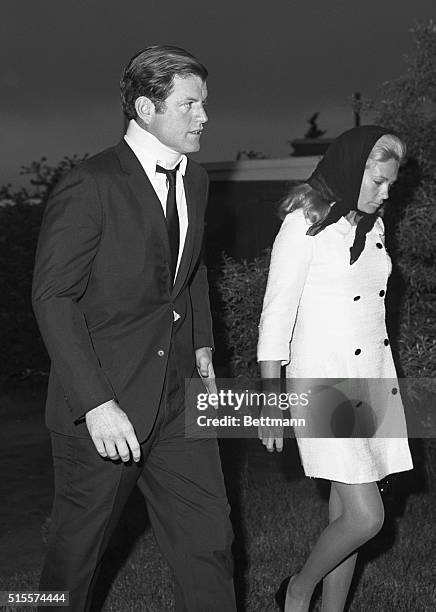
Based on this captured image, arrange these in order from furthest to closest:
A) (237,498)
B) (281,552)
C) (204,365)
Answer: (237,498), (281,552), (204,365)

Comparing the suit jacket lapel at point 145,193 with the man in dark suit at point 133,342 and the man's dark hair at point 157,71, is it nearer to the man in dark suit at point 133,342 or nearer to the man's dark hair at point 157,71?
the man in dark suit at point 133,342

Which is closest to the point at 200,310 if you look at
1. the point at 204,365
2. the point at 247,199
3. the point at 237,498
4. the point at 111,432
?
the point at 204,365

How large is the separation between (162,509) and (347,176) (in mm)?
1528

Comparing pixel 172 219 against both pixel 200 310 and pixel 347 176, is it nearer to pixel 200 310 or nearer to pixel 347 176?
pixel 200 310

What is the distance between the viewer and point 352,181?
164 inches

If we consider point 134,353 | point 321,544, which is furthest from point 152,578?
point 134,353

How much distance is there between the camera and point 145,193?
12.0 ft

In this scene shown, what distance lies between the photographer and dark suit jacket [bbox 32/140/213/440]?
338cm

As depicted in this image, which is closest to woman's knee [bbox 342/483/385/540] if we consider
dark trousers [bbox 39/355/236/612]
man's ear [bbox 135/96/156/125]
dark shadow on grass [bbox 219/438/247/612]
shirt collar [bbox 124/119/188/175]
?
dark trousers [bbox 39/355/236/612]

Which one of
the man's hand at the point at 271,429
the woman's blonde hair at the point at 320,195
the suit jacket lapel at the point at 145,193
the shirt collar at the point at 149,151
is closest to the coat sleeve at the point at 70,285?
the suit jacket lapel at the point at 145,193

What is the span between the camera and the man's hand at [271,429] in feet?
13.6

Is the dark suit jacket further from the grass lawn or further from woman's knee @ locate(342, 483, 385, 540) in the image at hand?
the grass lawn

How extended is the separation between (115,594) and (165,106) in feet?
9.35

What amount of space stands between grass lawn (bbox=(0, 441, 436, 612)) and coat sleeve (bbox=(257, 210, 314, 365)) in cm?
168
